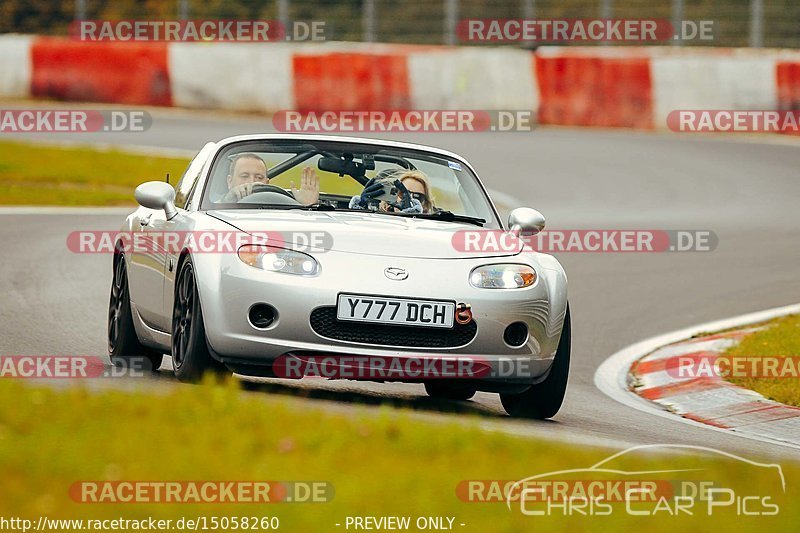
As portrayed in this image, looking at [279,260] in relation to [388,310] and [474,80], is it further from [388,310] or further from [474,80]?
[474,80]

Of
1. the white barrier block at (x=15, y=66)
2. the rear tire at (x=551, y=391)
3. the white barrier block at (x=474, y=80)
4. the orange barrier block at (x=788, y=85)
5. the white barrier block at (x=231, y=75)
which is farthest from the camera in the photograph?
the white barrier block at (x=15, y=66)

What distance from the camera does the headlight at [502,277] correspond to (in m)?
7.73

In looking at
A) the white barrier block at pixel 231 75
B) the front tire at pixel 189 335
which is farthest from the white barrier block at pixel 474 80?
the front tire at pixel 189 335

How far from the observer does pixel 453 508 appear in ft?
16.0

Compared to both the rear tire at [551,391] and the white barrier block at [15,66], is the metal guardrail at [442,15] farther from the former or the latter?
the rear tire at [551,391]

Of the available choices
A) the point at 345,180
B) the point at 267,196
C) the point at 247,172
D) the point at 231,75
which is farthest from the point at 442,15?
the point at 267,196

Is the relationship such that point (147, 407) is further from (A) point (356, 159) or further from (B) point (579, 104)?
(B) point (579, 104)

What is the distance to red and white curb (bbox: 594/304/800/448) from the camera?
8906 mm

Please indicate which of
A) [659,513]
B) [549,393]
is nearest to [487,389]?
[549,393]

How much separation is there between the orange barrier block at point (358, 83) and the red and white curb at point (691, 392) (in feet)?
52.3

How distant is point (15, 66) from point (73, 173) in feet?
31.4

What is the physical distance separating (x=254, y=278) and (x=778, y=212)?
42.9ft

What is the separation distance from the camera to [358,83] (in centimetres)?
2784

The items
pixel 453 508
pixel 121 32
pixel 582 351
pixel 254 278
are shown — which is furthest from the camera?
pixel 121 32
